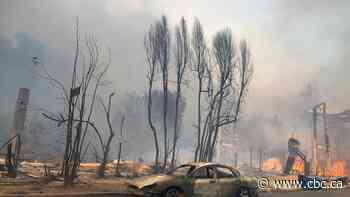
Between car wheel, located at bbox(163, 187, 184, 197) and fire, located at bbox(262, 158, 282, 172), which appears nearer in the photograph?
car wheel, located at bbox(163, 187, 184, 197)

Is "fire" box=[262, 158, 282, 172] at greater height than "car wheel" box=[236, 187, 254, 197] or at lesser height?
lesser

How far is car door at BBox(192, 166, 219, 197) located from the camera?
332 inches

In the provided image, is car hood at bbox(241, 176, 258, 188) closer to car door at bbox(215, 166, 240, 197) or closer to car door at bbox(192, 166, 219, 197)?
car door at bbox(215, 166, 240, 197)

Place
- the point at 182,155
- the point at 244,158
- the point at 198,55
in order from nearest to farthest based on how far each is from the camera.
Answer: the point at 198,55
the point at 244,158
the point at 182,155

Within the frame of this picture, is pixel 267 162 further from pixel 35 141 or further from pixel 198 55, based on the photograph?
pixel 198 55

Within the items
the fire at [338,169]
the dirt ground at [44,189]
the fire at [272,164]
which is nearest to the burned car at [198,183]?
the dirt ground at [44,189]

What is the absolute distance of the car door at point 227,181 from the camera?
8.91 meters

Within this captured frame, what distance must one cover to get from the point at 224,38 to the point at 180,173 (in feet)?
66.3

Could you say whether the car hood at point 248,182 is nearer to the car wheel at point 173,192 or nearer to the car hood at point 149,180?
the car wheel at point 173,192

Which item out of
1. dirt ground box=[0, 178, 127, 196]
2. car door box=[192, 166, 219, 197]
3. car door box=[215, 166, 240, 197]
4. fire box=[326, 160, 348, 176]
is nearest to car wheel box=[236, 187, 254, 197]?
car door box=[215, 166, 240, 197]

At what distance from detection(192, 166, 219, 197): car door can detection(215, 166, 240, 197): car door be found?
0.63 feet

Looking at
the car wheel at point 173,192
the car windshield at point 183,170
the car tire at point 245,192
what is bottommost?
the car tire at point 245,192

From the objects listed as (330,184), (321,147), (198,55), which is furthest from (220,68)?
(321,147)

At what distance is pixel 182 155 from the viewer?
110688 mm
